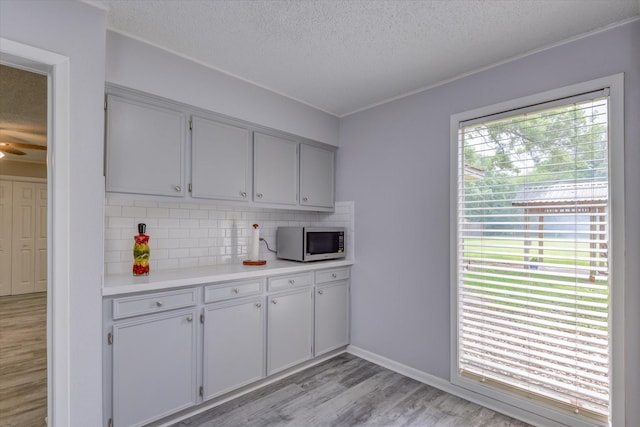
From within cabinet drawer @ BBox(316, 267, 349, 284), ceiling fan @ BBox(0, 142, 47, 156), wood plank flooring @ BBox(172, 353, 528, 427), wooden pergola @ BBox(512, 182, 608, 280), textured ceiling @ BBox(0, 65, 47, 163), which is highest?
textured ceiling @ BBox(0, 65, 47, 163)

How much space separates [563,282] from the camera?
6.56 feet

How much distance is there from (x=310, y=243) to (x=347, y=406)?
1.29m

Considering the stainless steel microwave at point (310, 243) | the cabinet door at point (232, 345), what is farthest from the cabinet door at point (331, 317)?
the cabinet door at point (232, 345)

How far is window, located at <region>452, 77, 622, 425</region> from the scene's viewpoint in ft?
6.20

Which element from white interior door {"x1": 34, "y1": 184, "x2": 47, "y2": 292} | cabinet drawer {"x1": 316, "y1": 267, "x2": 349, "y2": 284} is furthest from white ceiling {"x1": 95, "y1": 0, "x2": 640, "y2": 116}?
white interior door {"x1": 34, "y1": 184, "x2": 47, "y2": 292}

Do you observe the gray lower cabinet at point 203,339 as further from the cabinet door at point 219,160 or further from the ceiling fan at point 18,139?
the ceiling fan at point 18,139

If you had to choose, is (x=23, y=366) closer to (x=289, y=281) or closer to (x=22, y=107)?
(x=22, y=107)

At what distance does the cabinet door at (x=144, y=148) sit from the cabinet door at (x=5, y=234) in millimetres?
5347

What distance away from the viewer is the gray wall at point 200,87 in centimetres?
199

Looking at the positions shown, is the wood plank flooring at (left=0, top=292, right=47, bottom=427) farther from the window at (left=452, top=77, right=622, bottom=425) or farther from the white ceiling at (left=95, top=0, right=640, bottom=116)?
the window at (left=452, top=77, right=622, bottom=425)

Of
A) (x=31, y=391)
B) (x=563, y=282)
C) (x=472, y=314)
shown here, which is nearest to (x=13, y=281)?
(x=31, y=391)

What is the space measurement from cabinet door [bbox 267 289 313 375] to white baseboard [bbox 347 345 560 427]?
0.60 metres

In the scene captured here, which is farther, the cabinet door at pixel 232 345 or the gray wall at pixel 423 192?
the cabinet door at pixel 232 345

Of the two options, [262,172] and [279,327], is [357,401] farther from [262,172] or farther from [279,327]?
[262,172]
